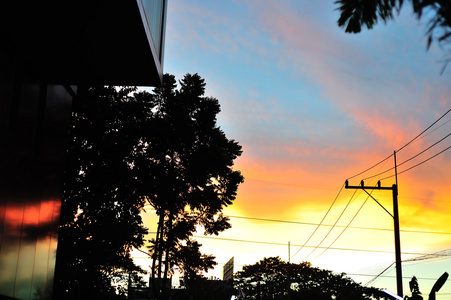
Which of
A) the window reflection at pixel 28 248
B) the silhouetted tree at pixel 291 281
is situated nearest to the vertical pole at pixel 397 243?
the window reflection at pixel 28 248

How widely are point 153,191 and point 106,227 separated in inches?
182

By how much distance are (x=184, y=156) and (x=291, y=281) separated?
5239cm

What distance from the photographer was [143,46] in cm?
1772

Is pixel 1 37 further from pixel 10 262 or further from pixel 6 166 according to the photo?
pixel 10 262

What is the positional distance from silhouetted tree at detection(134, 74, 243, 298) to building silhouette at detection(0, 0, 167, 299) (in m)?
12.1

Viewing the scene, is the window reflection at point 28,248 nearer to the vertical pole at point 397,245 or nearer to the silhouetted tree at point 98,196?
the silhouetted tree at point 98,196

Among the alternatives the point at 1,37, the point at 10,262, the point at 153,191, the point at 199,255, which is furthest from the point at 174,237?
the point at 1,37

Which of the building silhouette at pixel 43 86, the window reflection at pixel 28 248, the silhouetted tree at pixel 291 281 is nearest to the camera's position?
the window reflection at pixel 28 248

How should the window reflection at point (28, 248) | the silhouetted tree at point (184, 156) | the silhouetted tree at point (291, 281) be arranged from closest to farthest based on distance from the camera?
1. the window reflection at point (28, 248)
2. the silhouetted tree at point (184, 156)
3. the silhouetted tree at point (291, 281)

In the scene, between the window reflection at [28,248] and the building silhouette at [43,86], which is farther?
the building silhouette at [43,86]

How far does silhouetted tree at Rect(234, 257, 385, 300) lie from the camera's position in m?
74.2

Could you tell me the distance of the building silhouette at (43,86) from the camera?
13.7 metres

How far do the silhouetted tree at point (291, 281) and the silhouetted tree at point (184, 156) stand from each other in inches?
1732

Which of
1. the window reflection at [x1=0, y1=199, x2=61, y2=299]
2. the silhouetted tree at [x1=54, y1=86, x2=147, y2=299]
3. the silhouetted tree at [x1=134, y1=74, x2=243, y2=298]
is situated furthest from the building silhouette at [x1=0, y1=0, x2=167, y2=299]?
the silhouetted tree at [x1=134, y1=74, x2=243, y2=298]
